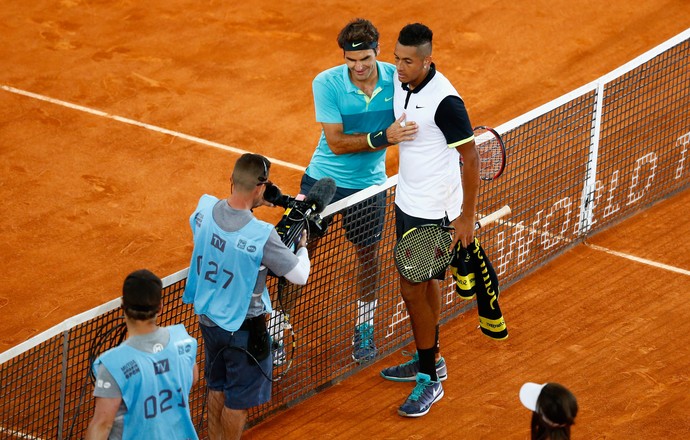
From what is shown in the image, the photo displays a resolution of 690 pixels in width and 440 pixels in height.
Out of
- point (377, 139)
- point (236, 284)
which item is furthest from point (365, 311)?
point (236, 284)

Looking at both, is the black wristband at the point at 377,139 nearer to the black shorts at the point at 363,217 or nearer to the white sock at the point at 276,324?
the black shorts at the point at 363,217

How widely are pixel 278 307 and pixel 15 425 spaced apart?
6.67 ft

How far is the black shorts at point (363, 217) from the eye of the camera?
349 inches

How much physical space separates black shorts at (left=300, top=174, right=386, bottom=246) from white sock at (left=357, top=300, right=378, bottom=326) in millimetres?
537

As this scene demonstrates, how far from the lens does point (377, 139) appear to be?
8469mm

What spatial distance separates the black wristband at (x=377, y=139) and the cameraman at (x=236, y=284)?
111 centimetres

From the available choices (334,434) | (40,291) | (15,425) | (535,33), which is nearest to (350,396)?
(334,434)

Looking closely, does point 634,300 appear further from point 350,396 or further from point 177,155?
point 177,155

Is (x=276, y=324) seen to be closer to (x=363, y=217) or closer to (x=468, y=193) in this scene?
(x=363, y=217)

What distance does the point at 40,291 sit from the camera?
413 inches

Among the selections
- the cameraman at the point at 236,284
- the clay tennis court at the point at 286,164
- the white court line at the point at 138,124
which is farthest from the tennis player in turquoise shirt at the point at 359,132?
the white court line at the point at 138,124

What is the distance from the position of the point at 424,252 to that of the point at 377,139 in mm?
909

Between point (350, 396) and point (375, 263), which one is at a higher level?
point (375, 263)

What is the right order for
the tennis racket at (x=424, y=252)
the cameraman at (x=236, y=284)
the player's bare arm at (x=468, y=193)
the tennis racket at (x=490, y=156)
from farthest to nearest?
1. the tennis racket at (x=490, y=156)
2. the tennis racket at (x=424, y=252)
3. the player's bare arm at (x=468, y=193)
4. the cameraman at (x=236, y=284)
